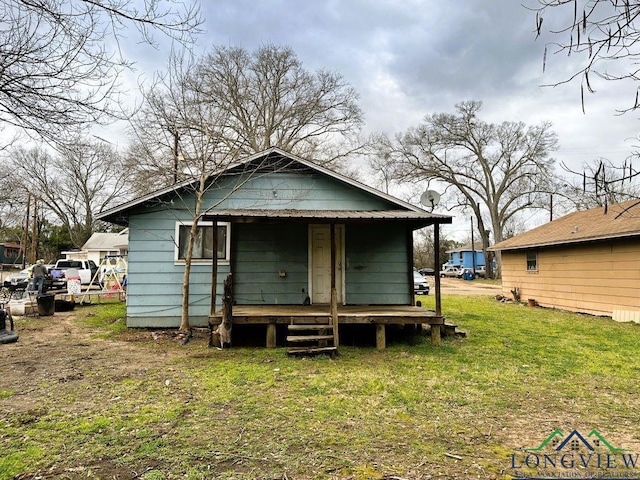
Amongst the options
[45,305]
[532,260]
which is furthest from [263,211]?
[532,260]

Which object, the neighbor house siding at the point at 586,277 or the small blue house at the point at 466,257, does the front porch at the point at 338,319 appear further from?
the small blue house at the point at 466,257

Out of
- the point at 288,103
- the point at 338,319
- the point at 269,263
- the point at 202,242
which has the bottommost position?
the point at 338,319

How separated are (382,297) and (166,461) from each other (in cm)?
662

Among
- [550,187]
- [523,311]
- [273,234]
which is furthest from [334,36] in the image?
[550,187]

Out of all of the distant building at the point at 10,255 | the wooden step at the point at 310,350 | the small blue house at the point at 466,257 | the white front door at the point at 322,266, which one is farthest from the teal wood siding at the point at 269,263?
the small blue house at the point at 466,257

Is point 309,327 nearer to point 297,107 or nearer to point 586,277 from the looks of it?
point 586,277

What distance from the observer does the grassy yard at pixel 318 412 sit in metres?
3.17

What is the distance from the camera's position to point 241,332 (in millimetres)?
8680

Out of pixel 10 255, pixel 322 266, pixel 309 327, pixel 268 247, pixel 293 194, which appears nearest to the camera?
pixel 309 327

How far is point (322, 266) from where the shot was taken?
30.3ft

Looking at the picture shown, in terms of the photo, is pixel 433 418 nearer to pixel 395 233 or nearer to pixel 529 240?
pixel 395 233

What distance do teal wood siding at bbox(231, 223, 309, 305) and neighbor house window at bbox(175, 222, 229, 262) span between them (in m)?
0.25

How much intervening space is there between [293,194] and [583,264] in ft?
30.9

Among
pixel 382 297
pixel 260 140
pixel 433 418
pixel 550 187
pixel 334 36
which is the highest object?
pixel 260 140
